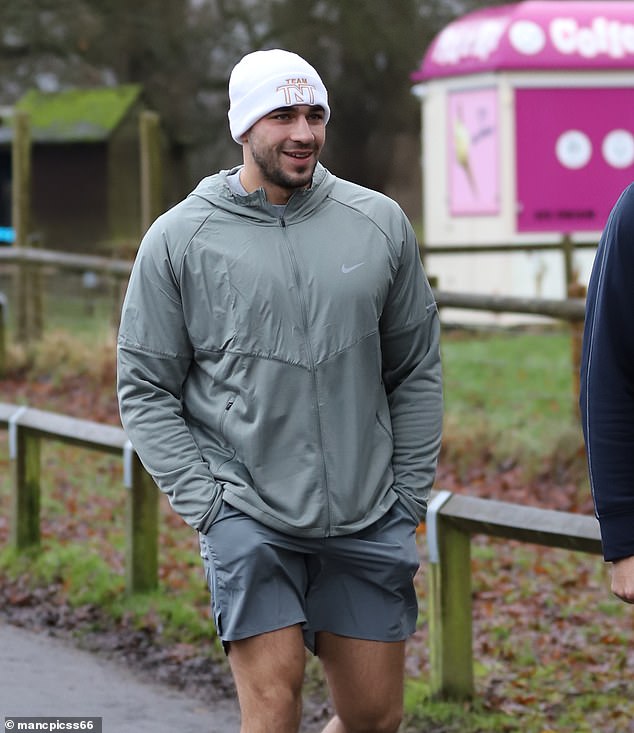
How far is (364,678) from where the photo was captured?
3887 millimetres

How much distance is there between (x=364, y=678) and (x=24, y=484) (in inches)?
158

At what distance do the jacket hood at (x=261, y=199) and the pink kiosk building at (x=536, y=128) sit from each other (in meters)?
14.0

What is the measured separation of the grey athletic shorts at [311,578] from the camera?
3.79 meters

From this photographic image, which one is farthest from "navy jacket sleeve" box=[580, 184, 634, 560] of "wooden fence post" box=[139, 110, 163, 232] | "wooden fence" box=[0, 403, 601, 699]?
"wooden fence post" box=[139, 110, 163, 232]

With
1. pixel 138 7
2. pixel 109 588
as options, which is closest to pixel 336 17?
pixel 138 7

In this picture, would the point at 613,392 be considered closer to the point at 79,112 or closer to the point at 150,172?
the point at 150,172

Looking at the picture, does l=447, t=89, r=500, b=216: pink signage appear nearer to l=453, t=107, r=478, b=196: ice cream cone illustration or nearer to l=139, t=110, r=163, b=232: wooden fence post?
l=453, t=107, r=478, b=196: ice cream cone illustration

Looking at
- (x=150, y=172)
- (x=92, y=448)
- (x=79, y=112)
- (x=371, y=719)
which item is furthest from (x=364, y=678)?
(x=79, y=112)

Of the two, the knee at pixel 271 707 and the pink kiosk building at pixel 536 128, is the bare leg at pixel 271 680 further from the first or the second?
the pink kiosk building at pixel 536 128

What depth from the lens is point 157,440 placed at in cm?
387

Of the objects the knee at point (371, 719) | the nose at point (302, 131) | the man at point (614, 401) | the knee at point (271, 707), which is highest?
the nose at point (302, 131)

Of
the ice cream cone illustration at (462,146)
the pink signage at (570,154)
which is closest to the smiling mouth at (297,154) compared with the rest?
the pink signage at (570,154)

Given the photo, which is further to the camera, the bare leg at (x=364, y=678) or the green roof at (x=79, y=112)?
the green roof at (x=79, y=112)

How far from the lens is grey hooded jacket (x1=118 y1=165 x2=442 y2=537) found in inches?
150
